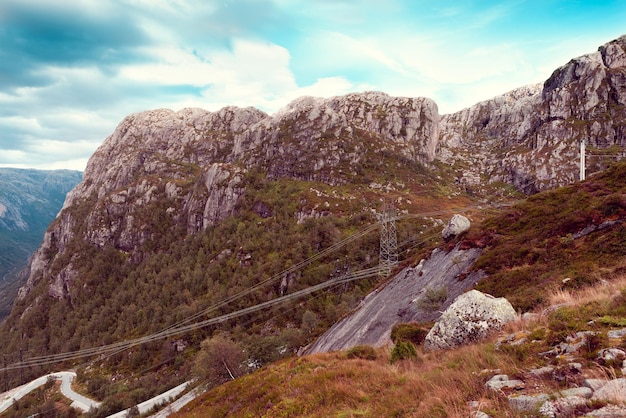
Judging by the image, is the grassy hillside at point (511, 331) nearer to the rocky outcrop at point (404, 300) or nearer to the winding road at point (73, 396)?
the rocky outcrop at point (404, 300)

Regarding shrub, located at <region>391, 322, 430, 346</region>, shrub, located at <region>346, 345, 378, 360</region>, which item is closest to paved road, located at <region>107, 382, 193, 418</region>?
shrub, located at <region>346, 345, 378, 360</region>

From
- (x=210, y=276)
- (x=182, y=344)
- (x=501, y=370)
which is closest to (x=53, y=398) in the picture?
(x=182, y=344)

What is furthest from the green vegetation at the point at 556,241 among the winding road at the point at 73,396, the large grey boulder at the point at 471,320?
the winding road at the point at 73,396

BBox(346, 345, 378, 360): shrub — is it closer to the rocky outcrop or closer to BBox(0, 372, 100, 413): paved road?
the rocky outcrop

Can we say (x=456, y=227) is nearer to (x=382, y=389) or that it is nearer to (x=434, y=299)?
(x=434, y=299)

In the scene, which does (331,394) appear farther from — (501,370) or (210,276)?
(210,276)

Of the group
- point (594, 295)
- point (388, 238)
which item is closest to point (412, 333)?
point (594, 295)
